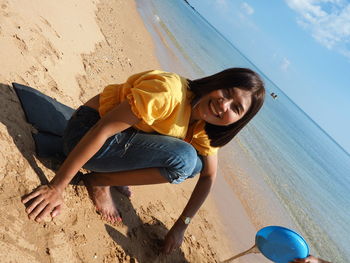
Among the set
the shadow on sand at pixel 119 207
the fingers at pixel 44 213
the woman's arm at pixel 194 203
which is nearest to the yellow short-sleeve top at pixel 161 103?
the woman's arm at pixel 194 203

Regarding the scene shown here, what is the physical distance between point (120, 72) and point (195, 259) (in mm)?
3487

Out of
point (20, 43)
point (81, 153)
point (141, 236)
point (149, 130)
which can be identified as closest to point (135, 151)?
point (149, 130)

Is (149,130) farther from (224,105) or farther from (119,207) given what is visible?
(119,207)

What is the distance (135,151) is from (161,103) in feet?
1.49

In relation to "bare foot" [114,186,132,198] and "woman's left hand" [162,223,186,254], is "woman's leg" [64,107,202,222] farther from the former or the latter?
"woman's left hand" [162,223,186,254]

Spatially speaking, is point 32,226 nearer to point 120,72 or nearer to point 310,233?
point 120,72

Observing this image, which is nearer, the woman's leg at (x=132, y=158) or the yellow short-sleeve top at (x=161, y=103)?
the yellow short-sleeve top at (x=161, y=103)

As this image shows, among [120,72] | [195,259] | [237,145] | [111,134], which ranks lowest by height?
[237,145]

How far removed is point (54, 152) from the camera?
8.28 feet

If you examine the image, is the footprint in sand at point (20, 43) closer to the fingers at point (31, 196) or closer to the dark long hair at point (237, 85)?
the fingers at point (31, 196)

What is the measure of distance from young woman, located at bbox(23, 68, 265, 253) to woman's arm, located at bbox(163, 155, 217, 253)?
11 cm

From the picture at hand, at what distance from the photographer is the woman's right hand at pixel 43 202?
202 cm

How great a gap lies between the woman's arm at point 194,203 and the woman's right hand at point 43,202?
0.88m

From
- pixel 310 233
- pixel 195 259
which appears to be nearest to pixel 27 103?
pixel 195 259
